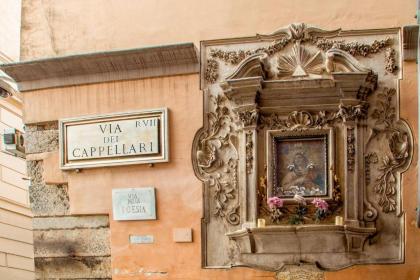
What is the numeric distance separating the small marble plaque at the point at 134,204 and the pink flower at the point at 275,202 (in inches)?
51.5

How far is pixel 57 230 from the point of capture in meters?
8.77

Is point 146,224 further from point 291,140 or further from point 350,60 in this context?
point 350,60

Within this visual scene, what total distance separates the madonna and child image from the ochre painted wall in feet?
2.77

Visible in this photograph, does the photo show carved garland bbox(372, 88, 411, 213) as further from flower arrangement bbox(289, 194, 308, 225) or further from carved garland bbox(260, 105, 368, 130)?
flower arrangement bbox(289, 194, 308, 225)

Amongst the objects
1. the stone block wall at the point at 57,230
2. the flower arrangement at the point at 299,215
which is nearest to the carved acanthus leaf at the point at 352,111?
the flower arrangement at the point at 299,215

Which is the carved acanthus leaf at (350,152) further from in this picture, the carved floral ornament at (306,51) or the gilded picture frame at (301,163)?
the carved floral ornament at (306,51)

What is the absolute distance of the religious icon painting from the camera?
792cm

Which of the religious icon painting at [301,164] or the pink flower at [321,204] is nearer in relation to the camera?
the pink flower at [321,204]

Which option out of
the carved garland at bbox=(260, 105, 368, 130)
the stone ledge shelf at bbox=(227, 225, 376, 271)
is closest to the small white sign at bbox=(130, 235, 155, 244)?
the stone ledge shelf at bbox=(227, 225, 376, 271)

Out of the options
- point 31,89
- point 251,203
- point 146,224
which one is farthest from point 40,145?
point 251,203

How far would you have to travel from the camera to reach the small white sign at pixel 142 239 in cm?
836

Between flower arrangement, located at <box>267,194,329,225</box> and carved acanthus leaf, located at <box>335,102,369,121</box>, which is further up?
carved acanthus leaf, located at <box>335,102,369,121</box>

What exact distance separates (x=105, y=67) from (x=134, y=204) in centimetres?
156

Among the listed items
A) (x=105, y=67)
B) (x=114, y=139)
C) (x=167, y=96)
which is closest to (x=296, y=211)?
(x=167, y=96)
